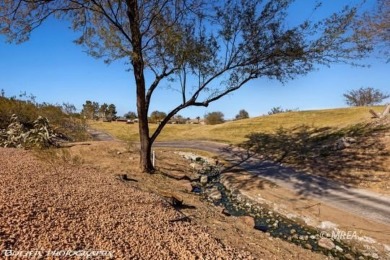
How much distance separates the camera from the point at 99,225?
576cm

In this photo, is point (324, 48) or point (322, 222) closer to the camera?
point (322, 222)

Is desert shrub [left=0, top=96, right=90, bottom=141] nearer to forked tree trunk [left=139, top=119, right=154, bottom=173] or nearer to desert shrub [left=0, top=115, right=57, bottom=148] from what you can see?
desert shrub [left=0, top=115, right=57, bottom=148]

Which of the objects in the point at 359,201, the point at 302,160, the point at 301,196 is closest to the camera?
the point at 359,201

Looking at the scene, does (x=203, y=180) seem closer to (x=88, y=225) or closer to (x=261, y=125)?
(x=88, y=225)

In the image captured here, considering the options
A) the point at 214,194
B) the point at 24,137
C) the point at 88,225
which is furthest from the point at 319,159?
the point at 88,225

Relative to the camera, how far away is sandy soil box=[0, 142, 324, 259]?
475cm

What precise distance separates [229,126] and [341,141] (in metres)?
23.3

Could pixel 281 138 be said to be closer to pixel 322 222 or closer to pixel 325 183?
pixel 325 183

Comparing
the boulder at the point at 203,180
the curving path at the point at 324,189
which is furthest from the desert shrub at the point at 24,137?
the curving path at the point at 324,189

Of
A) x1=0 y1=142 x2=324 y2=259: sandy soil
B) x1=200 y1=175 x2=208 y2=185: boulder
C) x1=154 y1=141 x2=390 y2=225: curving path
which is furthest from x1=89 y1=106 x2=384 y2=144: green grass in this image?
x1=0 y1=142 x2=324 y2=259: sandy soil

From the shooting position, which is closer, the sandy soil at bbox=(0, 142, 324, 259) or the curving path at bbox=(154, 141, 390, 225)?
the sandy soil at bbox=(0, 142, 324, 259)

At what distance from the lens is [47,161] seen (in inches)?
448

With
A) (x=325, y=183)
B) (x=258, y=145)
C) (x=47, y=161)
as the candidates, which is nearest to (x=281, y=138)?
(x=258, y=145)

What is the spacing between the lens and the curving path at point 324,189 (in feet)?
43.7
